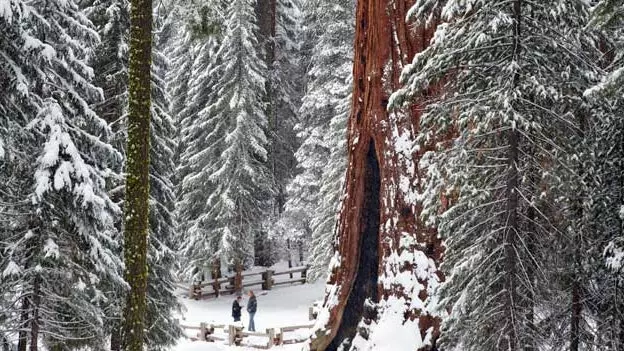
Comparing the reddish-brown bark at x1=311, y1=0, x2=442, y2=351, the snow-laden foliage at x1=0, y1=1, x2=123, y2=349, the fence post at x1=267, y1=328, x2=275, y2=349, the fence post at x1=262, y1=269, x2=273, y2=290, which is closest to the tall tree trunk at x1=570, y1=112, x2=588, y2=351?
the reddish-brown bark at x1=311, y1=0, x2=442, y2=351

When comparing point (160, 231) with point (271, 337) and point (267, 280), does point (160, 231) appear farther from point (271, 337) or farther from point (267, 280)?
point (267, 280)

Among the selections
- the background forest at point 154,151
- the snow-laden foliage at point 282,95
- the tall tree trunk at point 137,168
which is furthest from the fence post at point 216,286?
the tall tree trunk at point 137,168

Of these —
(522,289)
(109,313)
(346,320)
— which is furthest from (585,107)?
(109,313)

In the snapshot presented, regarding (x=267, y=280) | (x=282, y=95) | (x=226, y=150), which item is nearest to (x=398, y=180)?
(x=226, y=150)

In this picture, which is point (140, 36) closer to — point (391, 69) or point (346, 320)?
point (391, 69)

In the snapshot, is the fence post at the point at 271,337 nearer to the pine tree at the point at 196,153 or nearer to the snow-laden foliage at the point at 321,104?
the snow-laden foliage at the point at 321,104

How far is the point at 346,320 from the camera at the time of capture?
5719mm

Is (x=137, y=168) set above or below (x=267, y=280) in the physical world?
above

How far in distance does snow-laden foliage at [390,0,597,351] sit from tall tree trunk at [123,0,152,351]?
15.9 ft

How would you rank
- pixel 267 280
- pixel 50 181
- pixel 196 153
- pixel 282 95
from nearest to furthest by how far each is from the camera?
pixel 50 181
pixel 196 153
pixel 267 280
pixel 282 95

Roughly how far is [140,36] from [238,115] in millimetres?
16309

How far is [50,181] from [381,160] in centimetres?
679

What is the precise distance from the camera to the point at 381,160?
18.6 feet

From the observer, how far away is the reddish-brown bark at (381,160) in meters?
5.51
